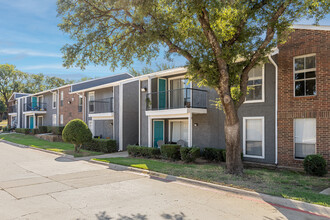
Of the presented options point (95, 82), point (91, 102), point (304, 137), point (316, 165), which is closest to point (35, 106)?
point (95, 82)

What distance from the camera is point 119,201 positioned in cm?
640

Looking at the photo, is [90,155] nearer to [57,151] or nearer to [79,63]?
[57,151]

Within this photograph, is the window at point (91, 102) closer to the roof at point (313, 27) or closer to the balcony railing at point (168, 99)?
the balcony railing at point (168, 99)

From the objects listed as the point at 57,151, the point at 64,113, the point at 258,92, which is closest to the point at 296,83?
the point at 258,92

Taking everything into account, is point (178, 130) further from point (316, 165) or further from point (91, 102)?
point (91, 102)

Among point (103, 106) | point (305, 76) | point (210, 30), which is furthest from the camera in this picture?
point (103, 106)

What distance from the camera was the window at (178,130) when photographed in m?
15.5

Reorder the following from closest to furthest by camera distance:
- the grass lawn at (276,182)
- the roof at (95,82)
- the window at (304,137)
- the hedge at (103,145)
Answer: the grass lawn at (276,182) < the window at (304,137) < the hedge at (103,145) < the roof at (95,82)

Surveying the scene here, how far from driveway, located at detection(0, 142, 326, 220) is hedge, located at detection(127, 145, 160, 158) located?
16.0 ft

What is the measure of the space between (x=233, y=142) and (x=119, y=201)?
454cm

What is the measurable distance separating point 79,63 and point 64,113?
19073 mm

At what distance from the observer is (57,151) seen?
56.0 ft

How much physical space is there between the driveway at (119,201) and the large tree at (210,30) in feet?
9.36

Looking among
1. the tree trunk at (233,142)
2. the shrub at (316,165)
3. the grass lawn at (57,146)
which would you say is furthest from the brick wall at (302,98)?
the grass lawn at (57,146)
